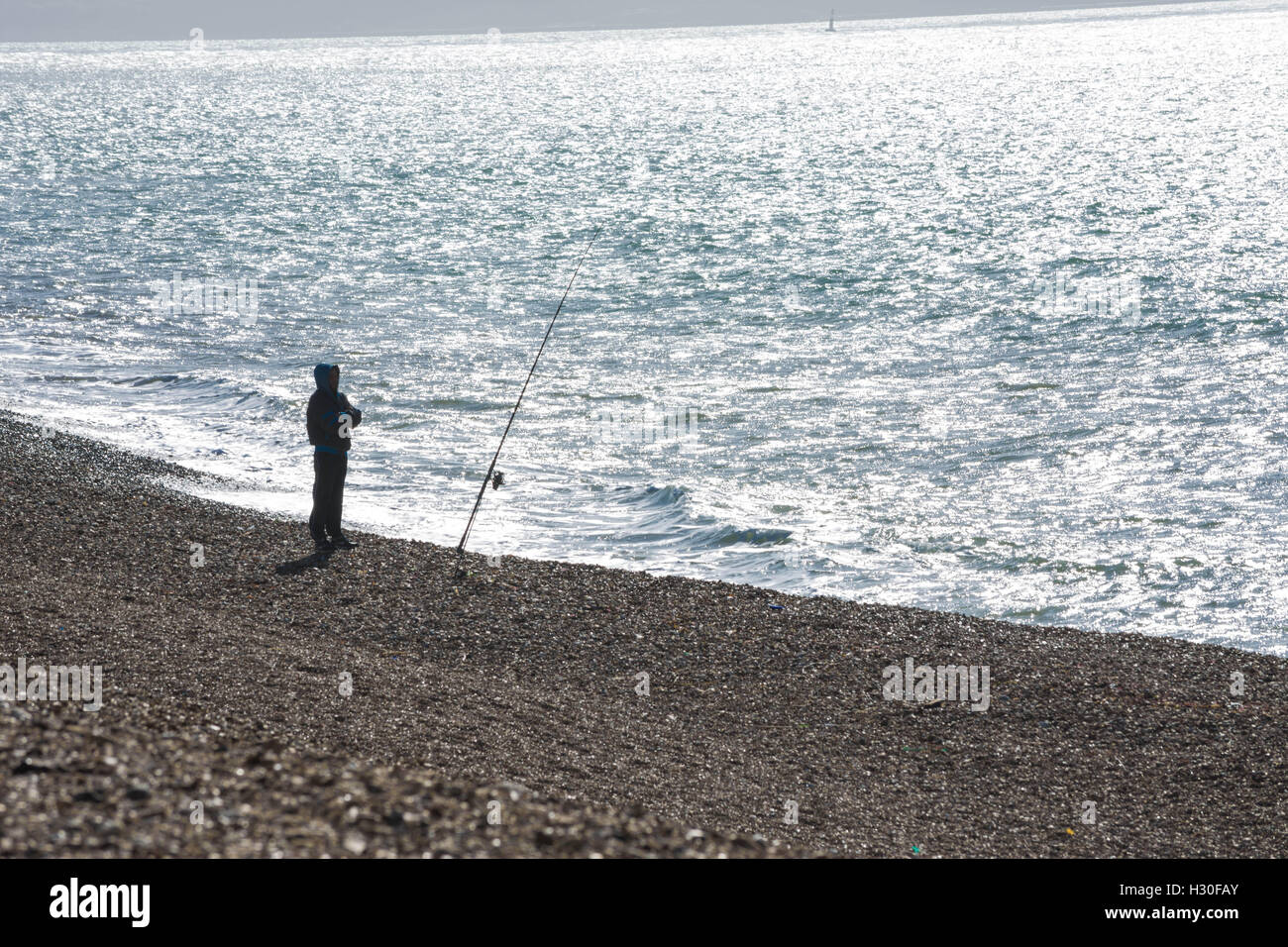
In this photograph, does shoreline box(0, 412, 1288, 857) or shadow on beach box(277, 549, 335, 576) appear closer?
shoreline box(0, 412, 1288, 857)

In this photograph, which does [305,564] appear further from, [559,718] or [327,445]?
[559,718]

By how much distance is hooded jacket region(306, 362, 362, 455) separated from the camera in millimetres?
12039

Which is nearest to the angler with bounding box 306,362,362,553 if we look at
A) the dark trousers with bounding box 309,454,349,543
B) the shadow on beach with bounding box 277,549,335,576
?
the dark trousers with bounding box 309,454,349,543

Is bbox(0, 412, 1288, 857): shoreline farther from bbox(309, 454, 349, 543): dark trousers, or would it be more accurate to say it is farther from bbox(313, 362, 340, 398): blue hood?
bbox(313, 362, 340, 398): blue hood

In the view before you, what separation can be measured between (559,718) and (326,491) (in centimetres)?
471

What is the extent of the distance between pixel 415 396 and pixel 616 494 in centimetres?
663

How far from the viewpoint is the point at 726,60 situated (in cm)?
19675

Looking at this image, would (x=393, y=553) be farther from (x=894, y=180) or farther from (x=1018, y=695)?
(x=894, y=180)

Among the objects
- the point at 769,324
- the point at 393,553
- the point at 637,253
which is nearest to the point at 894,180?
the point at 637,253

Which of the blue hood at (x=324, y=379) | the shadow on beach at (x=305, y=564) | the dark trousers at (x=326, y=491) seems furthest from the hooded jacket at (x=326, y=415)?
the shadow on beach at (x=305, y=564)

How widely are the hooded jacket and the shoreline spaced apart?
1152 millimetres

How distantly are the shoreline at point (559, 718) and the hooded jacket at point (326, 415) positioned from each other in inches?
45.3

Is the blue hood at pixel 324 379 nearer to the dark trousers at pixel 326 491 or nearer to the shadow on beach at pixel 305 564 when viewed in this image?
the dark trousers at pixel 326 491

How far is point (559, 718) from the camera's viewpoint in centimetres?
859
